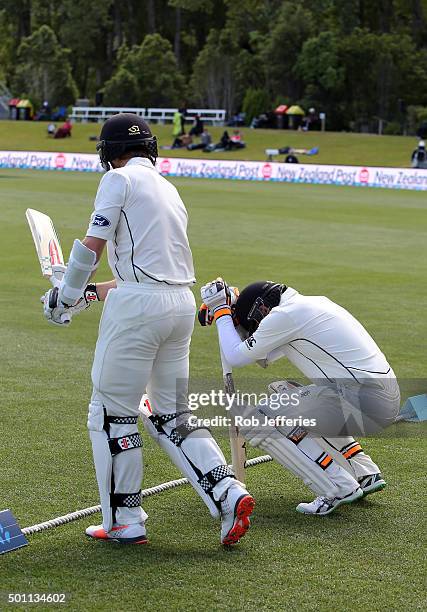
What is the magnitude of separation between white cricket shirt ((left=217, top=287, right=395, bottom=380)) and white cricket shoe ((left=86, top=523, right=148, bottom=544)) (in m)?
1.13

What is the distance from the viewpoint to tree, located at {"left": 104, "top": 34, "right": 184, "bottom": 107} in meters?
70.0

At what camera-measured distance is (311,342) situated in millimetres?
6430

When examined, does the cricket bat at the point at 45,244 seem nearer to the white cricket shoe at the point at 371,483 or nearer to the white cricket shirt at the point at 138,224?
the white cricket shirt at the point at 138,224

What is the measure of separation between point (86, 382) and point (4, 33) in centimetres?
9024

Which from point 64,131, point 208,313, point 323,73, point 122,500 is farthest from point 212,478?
point 323,73

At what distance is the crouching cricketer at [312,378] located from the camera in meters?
6.35

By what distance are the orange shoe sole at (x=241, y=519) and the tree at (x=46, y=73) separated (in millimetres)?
70443

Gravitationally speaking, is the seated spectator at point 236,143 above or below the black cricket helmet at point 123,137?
below

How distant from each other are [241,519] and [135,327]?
112cm

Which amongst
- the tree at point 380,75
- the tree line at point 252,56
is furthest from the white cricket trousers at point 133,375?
the tree at point 380,75

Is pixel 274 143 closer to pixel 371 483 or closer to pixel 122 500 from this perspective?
pixel 371 483

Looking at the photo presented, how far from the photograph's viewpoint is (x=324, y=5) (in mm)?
74812

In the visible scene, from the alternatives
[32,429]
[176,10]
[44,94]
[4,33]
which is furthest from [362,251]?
[4,33]

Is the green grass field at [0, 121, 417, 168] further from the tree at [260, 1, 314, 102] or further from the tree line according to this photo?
the tree at [260, 1, 314, 102]
